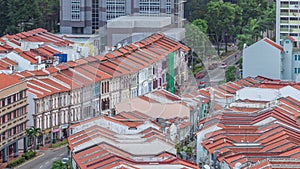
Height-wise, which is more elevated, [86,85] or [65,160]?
[86,85]

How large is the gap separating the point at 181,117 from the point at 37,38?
22.5 metres

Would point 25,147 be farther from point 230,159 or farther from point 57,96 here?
point 230,159

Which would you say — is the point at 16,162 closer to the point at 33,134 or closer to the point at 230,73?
the point at 33,134

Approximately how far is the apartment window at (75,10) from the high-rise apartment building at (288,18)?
409 inches

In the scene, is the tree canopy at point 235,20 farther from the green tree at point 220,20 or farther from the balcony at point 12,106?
the balcony at point 12,106

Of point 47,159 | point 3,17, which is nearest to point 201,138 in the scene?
point 47,159

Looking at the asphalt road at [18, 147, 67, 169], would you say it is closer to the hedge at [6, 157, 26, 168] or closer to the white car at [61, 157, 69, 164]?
the hedge at [6, 157, 26, 168]

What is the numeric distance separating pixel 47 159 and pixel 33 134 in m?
1.64

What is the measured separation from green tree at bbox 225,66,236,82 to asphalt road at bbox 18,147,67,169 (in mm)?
12160

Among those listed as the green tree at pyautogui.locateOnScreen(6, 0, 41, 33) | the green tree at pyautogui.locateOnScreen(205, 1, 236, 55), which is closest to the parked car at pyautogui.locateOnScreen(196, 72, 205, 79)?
the green tree at pyautogui.locateOnScreen(205, 1, 236, 55)

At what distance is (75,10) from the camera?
5531 cm

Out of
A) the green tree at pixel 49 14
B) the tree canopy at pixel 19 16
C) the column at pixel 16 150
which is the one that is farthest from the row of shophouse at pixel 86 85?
the green tree at pixel 49 14

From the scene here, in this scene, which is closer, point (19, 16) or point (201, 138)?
point (201, 138)

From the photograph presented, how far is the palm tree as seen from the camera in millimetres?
32750
